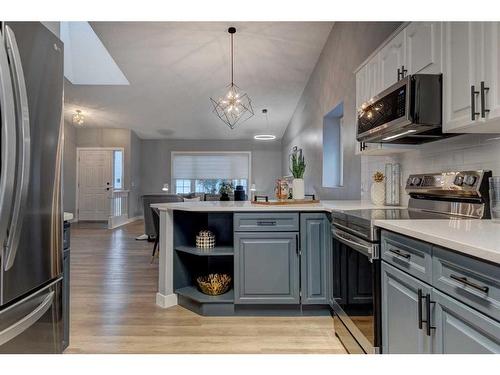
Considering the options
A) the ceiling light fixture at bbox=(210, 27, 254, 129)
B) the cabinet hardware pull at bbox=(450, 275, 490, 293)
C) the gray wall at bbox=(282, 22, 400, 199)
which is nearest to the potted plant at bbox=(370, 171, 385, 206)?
the gray wall at bbox=(282, 22, 400, 199)

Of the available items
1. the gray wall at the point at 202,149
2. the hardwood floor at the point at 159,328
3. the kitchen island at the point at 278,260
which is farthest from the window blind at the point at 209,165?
the kitchen island at the point at 278,260

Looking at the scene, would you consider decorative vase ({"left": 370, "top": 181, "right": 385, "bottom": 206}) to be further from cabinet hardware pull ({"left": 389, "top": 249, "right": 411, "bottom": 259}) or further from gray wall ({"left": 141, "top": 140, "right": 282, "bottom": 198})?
gray wall ({"left": 141, "top": 140, "right": 282, "bottom": 198})

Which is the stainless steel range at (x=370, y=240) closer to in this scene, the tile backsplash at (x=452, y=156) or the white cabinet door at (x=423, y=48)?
the tile backsplash at (x=452, y=156)

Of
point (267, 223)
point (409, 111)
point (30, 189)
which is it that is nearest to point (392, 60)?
point (409, 111)

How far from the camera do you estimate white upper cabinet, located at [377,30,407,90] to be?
81.4 inches

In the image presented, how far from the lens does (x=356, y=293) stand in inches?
70.6

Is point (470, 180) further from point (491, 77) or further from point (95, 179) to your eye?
point (95, 179)

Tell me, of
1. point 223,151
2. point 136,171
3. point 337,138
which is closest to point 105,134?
point 136,171

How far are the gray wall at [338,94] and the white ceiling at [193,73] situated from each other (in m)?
0.42

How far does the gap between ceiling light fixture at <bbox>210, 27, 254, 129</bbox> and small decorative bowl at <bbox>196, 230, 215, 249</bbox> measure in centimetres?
272

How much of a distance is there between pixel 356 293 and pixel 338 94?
2.96 meters

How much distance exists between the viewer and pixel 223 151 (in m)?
9.95

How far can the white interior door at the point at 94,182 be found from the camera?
883 cm

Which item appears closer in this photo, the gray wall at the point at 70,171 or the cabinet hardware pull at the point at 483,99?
the cabinet hardware pull at the point at 483,99
